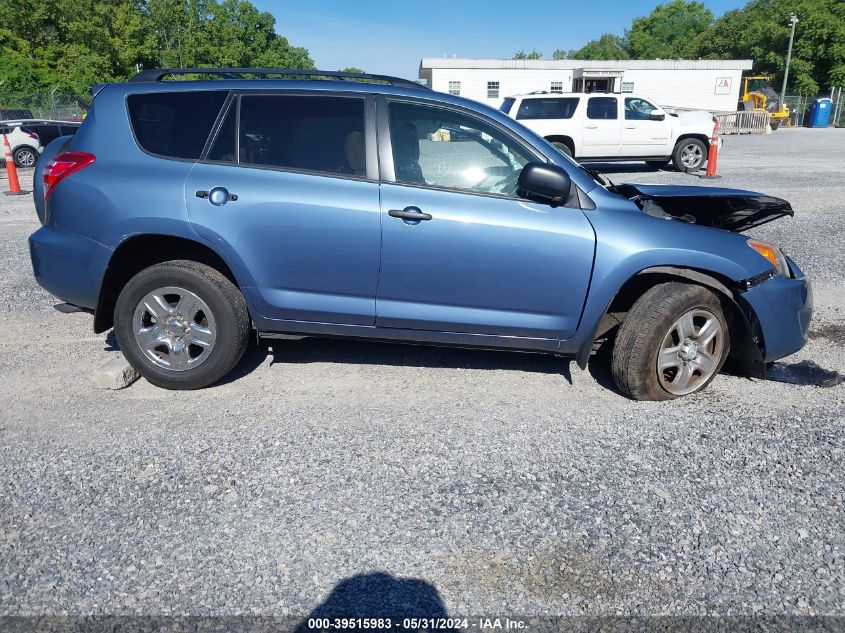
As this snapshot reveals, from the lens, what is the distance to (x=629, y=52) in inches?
4112

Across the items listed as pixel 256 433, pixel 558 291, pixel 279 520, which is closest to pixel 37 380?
pixel 256 433

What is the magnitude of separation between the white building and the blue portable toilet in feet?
15.8

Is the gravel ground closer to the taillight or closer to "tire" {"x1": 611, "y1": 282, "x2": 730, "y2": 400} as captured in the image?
"tire" {"x1": 611, "y1": 282, "x2": 730, "y2": 400}

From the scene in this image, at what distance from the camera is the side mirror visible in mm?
3699

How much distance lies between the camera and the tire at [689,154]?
639 inches

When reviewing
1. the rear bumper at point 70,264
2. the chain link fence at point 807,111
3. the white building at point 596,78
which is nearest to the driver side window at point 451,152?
the rear bumper at point 70,264

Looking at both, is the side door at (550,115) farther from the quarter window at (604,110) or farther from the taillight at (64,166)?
the taillight at (64,166)

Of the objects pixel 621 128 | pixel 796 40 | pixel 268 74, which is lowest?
pixel 621 128

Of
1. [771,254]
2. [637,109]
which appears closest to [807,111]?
[637,109]

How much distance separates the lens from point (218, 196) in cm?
391

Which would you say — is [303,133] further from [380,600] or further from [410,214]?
[380,600]

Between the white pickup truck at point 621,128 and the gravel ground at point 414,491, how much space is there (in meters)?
12.4

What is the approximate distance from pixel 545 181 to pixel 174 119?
228cm

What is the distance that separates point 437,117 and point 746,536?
275cm
